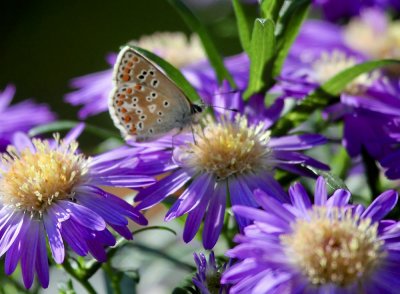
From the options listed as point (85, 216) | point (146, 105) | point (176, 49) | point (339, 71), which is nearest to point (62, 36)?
point (176, 49)

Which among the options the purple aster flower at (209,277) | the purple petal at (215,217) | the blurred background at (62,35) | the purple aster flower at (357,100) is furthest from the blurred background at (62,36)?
the purple aster flower at (209,277)

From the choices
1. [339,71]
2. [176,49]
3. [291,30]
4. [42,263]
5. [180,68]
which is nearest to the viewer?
[42,263]

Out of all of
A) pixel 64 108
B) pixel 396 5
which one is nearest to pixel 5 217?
pixel 396 5

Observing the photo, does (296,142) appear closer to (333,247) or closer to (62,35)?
(333,247)

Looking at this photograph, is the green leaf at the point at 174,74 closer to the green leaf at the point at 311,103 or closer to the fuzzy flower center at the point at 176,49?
the green leaf at the point at 311,103

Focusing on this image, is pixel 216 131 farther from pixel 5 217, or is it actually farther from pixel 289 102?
pixel 5 217
